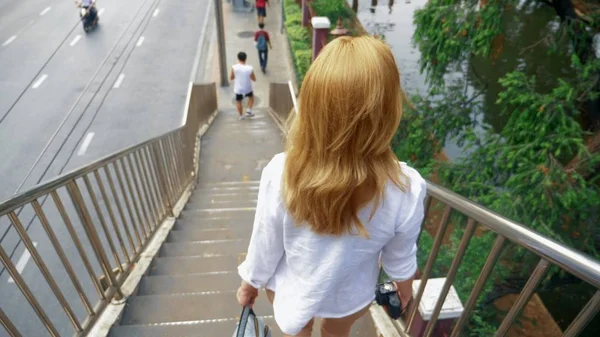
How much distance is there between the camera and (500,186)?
386cm

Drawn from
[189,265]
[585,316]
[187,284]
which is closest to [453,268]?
[585,316]

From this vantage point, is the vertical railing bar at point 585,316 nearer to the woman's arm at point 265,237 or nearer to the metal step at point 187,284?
the woman's arm at point 265,237

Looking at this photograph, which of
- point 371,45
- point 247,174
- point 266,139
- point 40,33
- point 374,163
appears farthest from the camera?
point 40,33

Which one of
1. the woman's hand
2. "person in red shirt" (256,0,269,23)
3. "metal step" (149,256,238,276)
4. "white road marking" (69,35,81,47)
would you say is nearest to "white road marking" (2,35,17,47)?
"white road marking" (69,35,81,47)

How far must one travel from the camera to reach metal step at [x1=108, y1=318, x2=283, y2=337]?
2248 mm

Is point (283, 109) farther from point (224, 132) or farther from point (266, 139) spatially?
point (224, 132)

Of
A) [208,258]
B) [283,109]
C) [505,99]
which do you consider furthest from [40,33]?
[505,99]

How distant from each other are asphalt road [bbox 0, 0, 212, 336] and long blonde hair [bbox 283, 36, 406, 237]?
436cm

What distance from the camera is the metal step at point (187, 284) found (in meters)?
2.73

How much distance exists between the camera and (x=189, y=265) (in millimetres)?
3082

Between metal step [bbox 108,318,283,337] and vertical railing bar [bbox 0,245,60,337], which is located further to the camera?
metal step [bbox 108,318,283,337]

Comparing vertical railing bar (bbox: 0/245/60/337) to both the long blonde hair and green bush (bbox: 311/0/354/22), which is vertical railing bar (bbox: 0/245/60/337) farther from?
green bush (bbox: 311/0/354/22)

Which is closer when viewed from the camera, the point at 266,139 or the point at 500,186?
the point at 500,186

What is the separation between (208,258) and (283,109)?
19.3 ft
